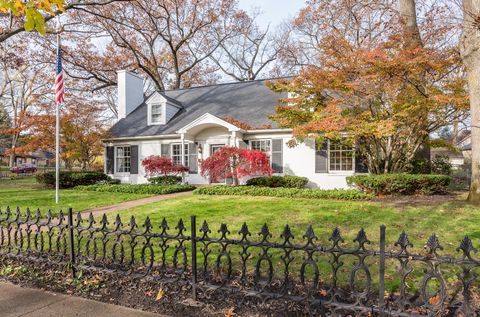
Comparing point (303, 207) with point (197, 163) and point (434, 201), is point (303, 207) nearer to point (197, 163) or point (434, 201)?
point (434, 201)

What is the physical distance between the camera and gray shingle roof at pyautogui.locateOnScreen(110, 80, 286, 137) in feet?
52.6

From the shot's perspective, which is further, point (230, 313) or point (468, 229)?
point (468, 229)

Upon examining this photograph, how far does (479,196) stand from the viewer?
8.11 metres

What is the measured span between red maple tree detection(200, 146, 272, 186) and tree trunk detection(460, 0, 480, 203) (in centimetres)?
701

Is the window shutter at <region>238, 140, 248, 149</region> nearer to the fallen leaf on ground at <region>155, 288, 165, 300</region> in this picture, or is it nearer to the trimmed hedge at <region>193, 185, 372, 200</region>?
the trimmed hedge at <region>193, 185, 372, 200</region>

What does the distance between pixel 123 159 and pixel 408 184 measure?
14709 millimetres

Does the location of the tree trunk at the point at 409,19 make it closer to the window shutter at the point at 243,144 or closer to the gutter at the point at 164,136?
the gutter at the point at 164,136

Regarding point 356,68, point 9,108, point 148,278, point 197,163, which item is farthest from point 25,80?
point 148,278

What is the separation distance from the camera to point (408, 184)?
10.1m

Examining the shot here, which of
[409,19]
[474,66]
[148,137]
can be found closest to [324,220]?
[474,66]

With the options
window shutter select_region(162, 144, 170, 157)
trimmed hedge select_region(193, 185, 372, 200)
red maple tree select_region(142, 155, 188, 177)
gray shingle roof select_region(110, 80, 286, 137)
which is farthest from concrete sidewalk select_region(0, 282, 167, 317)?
window shutter select_region(162, 144, 170, 157)

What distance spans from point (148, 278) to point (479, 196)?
8831mm

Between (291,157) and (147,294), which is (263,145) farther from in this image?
(147,294)

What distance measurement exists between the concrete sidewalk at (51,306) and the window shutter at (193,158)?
12.6 metres
